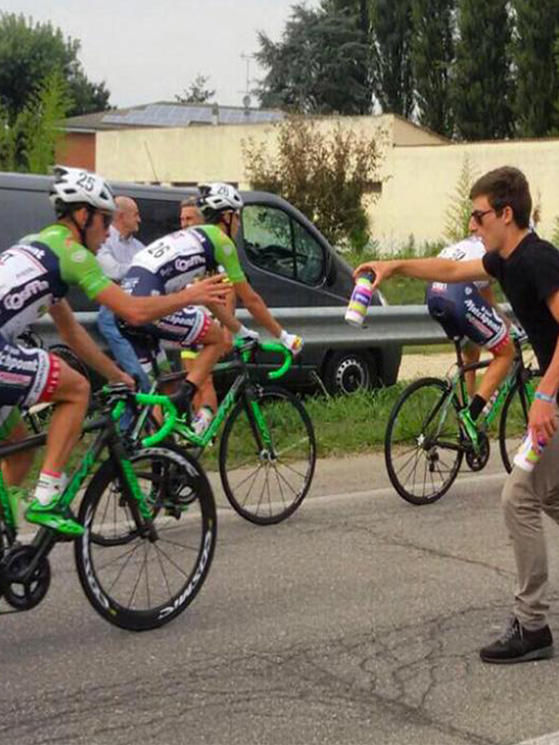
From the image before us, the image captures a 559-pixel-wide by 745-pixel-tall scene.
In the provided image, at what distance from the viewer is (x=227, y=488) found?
25.0 ft

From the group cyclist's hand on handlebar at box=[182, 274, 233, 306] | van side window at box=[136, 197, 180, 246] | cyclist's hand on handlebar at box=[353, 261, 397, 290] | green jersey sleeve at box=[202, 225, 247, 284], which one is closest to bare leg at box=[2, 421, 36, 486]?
cyclist's hand on handlebar at box=[182, 274, 233, 306]

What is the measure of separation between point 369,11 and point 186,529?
6880 cm

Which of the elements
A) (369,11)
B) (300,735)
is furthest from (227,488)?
(369,11)

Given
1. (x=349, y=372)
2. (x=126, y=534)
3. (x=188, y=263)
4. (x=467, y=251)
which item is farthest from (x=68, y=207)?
(x=349, y=372)

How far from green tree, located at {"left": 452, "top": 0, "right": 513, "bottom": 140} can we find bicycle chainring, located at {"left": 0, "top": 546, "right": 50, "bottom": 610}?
5596 cm

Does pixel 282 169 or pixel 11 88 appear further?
pixel 11 88

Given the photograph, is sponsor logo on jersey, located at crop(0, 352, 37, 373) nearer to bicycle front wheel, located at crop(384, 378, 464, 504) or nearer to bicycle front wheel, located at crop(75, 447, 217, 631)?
bicycle front wheel, located at crop(75, 447, 217, 631)

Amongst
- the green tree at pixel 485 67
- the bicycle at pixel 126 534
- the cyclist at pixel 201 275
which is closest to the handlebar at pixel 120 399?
the bicycle at pixel 126 534

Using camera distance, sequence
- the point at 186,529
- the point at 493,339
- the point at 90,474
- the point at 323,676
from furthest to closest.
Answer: the point at 493,339
the point at 186,529
the point at 90,474
the point at 323,676

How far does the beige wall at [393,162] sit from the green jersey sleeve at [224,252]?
97.9ft

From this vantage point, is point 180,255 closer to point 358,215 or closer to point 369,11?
Result: point 358,215

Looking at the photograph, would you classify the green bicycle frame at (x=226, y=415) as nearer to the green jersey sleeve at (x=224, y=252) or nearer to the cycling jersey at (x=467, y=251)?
the green jersey sleeve at (x=224, y=252)

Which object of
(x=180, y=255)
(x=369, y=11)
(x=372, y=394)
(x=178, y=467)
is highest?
(x=369, y=11)

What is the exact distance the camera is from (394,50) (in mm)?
70438
